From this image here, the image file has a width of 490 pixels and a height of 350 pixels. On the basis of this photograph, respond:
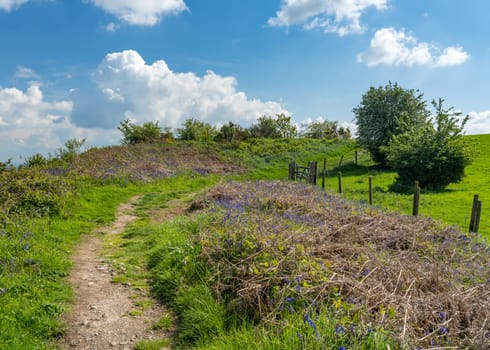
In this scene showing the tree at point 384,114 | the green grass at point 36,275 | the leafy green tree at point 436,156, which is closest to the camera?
the green grass at point 36,275

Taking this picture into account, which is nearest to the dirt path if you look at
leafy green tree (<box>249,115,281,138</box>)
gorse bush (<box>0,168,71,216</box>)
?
gorse bush (<box>0,168,71,216</box>)

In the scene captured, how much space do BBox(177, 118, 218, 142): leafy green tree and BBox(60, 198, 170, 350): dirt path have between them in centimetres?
3347

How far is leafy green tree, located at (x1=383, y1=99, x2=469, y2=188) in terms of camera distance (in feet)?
64.7

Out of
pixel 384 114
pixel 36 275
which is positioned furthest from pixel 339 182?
pixel 384 114

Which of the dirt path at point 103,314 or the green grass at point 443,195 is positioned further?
the green grass at point 443,195

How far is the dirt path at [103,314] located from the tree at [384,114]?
26.9 metres

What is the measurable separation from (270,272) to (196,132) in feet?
122

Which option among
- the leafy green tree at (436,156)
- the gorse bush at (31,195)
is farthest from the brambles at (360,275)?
the leafy green tree at (436,156)

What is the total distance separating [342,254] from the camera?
5812 mm

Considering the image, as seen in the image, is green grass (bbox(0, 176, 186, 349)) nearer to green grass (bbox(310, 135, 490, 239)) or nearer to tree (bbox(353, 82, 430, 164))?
green grass (bbox(310, 135, 490, 239))

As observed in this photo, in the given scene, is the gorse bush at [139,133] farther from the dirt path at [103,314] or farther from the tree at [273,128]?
the dirt path at [103,314]

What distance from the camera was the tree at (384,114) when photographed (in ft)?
98.0

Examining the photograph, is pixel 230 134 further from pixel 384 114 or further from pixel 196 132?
pixel 384 114

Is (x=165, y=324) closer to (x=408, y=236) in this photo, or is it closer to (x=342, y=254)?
(x=342, y=254)
